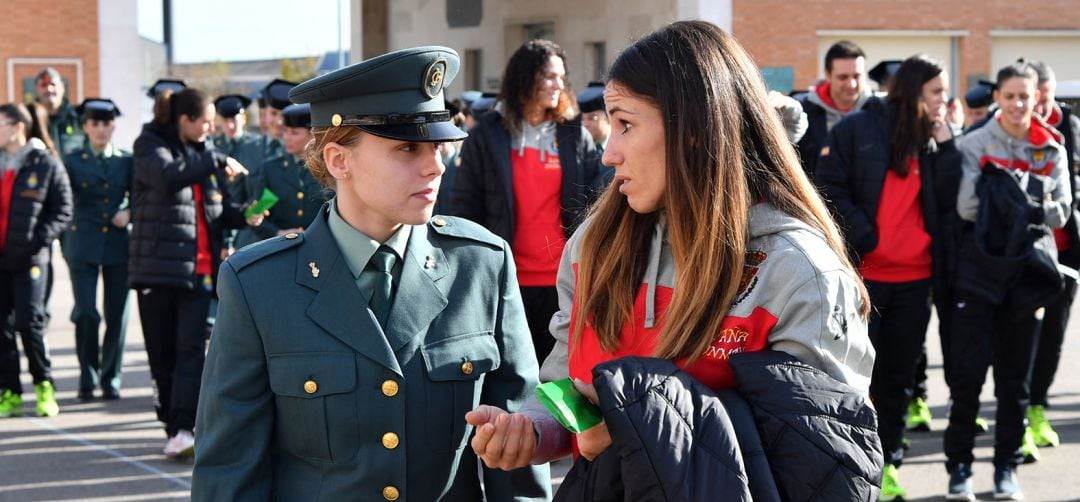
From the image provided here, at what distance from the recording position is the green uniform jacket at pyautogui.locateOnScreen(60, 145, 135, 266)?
1014 centimetres

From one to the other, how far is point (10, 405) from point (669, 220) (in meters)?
7.99

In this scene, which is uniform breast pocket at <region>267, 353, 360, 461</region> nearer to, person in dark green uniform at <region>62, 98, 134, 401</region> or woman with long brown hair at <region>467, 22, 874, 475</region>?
woman with long brown hair at <region>467, 22, 874, 475</region>

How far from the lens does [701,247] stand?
8.10ft

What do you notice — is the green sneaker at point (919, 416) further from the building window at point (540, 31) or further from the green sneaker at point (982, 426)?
the building window at point (540, 31)

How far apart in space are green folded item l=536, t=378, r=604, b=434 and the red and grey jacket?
5.00m

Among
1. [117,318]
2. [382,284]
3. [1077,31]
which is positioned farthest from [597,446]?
[1077,31]

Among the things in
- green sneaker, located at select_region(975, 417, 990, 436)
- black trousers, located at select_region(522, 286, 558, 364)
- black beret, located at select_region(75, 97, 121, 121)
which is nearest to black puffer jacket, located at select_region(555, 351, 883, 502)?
black trousers, located at select_region(522, 286, 558, 364)

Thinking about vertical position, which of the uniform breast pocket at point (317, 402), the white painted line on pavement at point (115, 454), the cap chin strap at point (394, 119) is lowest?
the white painted line on pavement at point (115, 454)

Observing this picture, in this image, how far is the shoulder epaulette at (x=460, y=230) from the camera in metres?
3.14

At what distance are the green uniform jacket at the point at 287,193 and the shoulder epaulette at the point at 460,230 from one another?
4903 millimetres

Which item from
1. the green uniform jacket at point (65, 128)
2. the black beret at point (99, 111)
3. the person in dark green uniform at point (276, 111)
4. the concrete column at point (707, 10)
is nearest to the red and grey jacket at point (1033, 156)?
the person in dark green uniform at point (276, 111)

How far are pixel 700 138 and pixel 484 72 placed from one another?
2452 cm

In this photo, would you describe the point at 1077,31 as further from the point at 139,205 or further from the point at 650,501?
the point at 650,501

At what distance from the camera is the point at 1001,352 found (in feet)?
23.3
